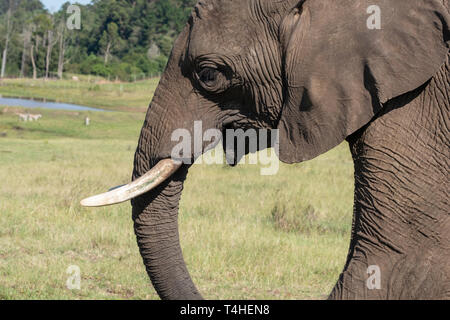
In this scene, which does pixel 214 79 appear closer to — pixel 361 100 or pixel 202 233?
pixel 361 100

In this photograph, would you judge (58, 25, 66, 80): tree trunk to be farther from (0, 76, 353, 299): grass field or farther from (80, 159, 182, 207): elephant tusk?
(80, 159, 182, 207): elephant tusk

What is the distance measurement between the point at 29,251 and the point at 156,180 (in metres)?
3.84

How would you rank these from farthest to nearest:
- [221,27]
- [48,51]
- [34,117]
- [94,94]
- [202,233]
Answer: [48,51] < [94,94] < [34,117] < [202,233] < [221,27]

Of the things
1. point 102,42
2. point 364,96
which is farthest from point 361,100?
point 102,42

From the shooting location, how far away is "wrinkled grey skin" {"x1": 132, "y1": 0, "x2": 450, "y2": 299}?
8.66 ft

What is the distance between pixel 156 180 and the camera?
297 cm

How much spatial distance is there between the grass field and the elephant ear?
289 cm

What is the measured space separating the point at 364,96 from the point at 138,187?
40.8 inches

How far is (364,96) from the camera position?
269 centimetres

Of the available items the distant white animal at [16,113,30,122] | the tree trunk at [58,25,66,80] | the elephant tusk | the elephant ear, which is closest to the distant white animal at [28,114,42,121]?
the distant white animal at [16,113,30,122]

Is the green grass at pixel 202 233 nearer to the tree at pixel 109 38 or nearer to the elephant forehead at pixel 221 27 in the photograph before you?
the elephant forehead at pixel 221 27

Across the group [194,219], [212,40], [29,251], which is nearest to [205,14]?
[212,40]

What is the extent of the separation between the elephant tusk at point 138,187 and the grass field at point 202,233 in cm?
254

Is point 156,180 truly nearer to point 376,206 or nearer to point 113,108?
point 376,206
